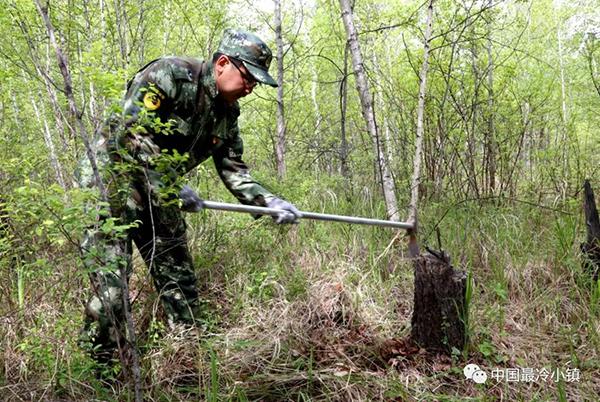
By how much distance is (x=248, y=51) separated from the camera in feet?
7.61

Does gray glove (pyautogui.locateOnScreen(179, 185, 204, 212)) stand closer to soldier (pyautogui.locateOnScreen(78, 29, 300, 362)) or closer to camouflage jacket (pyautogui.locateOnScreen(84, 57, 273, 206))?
soldier (pyautogui.locateOnScreen(78, 29, 300, 362))

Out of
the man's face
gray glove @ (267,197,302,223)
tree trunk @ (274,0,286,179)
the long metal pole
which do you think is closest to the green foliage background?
the long metal pole

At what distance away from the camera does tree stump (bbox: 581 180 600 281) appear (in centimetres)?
289

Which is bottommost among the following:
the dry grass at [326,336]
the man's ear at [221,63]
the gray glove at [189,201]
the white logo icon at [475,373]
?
the white logo icon at [475,373]

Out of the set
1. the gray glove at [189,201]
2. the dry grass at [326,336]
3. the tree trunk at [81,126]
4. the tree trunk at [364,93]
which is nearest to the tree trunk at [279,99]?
the tree trunk at [364,93]

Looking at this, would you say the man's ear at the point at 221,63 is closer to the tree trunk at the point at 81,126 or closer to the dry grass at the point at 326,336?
the tree trunk at the point at 81,126

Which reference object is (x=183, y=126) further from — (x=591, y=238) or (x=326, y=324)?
(x=591, y=238)

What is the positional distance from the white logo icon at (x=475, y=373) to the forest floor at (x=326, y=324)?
31mm

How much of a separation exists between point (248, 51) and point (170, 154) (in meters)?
0.72

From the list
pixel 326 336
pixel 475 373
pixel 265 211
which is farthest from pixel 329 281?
pixel 475 373

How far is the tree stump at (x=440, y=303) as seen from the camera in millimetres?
2301

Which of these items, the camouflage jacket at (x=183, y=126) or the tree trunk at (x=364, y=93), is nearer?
the camouflage jacket at (x=183, y=126)

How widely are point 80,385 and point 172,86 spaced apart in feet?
5.27

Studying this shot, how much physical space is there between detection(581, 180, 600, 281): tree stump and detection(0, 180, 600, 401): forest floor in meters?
0.09
